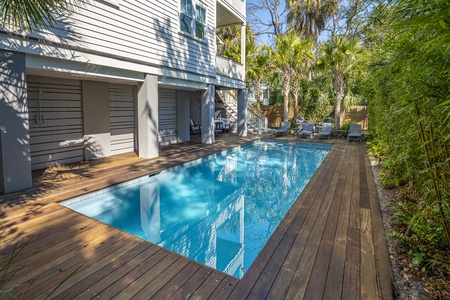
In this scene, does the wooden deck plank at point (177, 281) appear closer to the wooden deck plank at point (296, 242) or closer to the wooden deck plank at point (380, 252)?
the wooden deck plank at point (296, 242)

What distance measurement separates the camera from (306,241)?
324 centimetres

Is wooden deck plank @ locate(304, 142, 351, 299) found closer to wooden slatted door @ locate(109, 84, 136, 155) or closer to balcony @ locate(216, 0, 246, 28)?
wooden slatted door @ locate(109, 84, 136, 155)

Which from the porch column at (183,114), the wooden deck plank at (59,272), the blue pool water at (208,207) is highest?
the porch column at (183,114)

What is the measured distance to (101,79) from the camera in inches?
275

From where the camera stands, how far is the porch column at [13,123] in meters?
4.36

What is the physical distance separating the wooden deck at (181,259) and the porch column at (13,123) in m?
0.37

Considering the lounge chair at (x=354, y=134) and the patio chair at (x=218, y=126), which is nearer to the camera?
the lounge chair at (x=354, y=134)

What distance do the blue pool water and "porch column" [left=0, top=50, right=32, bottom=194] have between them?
44.9 inches

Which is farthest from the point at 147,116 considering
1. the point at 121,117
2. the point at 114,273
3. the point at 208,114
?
the point at 114,273

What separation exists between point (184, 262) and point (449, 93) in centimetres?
279

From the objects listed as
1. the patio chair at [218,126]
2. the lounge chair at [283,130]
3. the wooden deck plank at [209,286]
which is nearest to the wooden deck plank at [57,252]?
the wooden deck plank at [209,286]

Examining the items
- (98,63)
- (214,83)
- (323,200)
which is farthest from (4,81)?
(214,83)

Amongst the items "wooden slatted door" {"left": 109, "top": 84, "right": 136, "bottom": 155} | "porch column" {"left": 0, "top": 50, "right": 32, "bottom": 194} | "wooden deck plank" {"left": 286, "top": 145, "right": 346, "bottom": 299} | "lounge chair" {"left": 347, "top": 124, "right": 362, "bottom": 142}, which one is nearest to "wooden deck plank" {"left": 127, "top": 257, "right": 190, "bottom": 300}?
"wooden deck plank" {"left": 286, "top": 145, "right": 346, "bottom": 299}

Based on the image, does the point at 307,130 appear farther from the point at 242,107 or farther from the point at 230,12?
the point at 230,12
